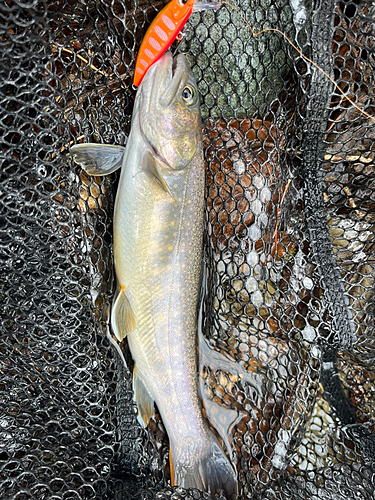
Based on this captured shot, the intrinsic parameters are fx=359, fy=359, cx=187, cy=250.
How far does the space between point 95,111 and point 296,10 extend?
47.8 inches

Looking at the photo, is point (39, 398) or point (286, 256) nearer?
point (39, 398)

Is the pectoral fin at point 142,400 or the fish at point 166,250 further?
the pectoral fin at point 142,400

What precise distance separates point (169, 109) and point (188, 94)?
132 millimetres

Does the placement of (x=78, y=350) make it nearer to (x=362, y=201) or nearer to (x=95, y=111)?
(x=95, y=111)

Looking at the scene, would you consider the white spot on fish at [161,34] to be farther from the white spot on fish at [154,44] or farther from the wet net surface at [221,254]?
the wet net surface at [221,254]

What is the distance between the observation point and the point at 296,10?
76.4 inches

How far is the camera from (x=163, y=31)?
1.64 metres

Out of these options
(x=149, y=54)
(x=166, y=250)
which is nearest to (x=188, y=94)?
(x=149, y=54)

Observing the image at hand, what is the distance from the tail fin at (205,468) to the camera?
180cm

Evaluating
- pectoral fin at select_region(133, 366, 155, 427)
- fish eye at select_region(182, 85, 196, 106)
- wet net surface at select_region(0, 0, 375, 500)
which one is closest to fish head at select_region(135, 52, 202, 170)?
fish eye at select_region(182, 85, 196, 106)

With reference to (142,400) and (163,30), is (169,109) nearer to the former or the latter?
(163,30)

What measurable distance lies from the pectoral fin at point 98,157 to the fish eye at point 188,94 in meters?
0.38

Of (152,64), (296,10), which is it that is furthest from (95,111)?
(296,10)

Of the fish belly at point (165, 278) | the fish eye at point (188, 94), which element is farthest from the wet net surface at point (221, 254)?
the fish eye at point (188, 94)
